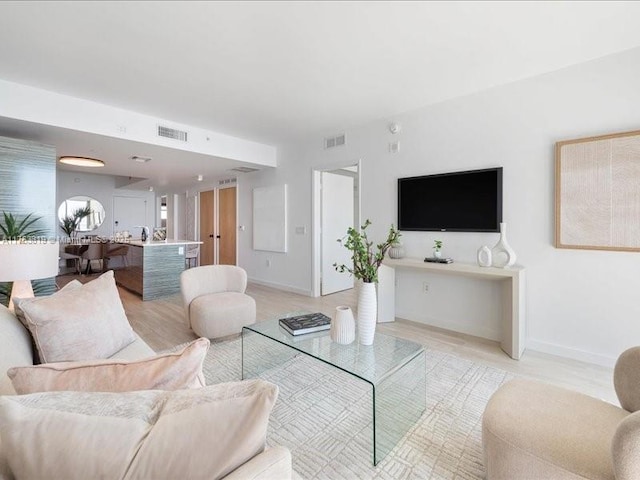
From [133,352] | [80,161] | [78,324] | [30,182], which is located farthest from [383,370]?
[80,161]

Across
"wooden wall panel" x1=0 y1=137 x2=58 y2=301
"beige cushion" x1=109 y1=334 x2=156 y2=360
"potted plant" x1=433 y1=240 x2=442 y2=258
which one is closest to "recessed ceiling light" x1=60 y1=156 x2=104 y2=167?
"wooden wall panel" x1=0 y1=137 x2=58 y2=301

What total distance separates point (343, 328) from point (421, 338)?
1.64 meters

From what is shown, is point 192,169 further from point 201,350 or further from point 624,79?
point 624,79

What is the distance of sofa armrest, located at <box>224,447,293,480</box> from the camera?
1.97 feet

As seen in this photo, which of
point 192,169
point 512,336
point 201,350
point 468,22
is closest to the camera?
point 201,350

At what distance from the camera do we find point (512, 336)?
273cm

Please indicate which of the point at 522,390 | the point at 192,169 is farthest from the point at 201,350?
the point at 192,169

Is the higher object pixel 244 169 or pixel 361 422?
pixel 244 169

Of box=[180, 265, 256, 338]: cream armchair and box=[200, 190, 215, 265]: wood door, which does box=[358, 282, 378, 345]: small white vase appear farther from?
box=[200, 190, 215, 265]: wood door

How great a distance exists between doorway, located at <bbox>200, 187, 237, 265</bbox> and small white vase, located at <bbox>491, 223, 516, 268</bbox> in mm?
5244

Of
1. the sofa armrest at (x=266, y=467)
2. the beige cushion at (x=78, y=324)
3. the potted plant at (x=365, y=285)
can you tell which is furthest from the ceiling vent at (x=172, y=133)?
the sofa armrest at (x=266, y=467)

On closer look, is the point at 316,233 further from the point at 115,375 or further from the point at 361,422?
the point at 115,375

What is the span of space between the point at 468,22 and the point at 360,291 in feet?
6.72

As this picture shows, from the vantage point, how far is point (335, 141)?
4586 mm
